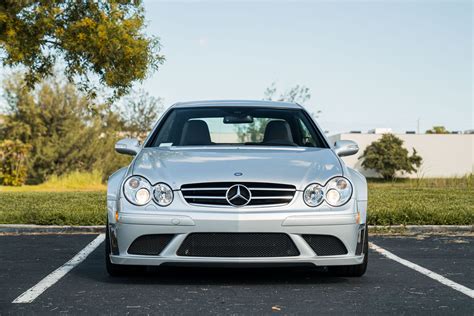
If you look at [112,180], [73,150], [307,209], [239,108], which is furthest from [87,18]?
[73,150]

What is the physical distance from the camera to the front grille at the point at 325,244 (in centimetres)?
545

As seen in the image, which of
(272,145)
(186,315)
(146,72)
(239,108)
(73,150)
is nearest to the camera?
(186,315)

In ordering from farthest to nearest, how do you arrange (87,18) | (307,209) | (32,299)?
(87,18), (307,209), (32,299)

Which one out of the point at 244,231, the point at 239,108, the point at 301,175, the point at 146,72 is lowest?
the point at 244,231

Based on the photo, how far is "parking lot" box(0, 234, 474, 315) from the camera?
4.80 m

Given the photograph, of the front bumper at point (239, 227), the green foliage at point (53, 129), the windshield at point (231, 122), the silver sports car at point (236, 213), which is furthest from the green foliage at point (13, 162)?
the front bumper at point (239, 227)

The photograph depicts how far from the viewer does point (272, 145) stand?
264 inches

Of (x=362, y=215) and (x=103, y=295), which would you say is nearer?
(x=103, y=295)

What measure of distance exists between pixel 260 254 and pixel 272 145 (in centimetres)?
154

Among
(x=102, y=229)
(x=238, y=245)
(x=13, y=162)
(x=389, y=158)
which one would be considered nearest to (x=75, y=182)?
(x=13, y=162)

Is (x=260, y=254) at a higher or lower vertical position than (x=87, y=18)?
lower

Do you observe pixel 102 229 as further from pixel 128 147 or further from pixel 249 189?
pixel 249 189

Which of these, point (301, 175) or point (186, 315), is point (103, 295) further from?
point (301, 175)

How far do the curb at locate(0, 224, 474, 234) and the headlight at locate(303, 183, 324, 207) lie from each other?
4.71m
